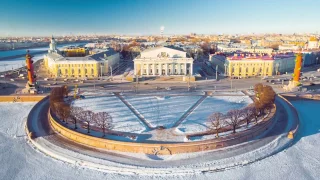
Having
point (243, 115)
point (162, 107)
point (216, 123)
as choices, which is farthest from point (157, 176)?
point (162, 107)

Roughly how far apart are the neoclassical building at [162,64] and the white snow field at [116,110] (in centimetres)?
2408

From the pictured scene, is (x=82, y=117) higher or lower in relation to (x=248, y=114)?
lower

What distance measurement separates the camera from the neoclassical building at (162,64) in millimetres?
64562

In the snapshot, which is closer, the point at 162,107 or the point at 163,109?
the point at 163,109

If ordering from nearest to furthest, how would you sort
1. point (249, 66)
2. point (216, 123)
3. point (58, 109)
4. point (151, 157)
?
point (151, 157)
point (216, 123)
point (58, 109)
point (249, 66)

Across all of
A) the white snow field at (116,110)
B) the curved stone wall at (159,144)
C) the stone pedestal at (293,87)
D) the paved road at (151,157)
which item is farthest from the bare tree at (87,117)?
the stone pedestal at (293,87)

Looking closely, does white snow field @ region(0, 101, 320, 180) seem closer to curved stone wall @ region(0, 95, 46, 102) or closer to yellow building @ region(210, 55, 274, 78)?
curved stone wall @ region(0, 95, 46, 102)

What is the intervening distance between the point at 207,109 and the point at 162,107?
6.23m

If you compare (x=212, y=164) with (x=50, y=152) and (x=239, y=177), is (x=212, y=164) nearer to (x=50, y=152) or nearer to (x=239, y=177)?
(x=239, y=177)

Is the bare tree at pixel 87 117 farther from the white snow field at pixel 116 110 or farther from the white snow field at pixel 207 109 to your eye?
the white snow field at pixel 207 109

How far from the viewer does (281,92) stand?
47188 millimetres

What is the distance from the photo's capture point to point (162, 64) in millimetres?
65125

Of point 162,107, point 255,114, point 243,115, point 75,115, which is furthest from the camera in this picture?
point 162,107

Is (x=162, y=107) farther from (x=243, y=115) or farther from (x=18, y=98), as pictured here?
(x=18, y=98)
